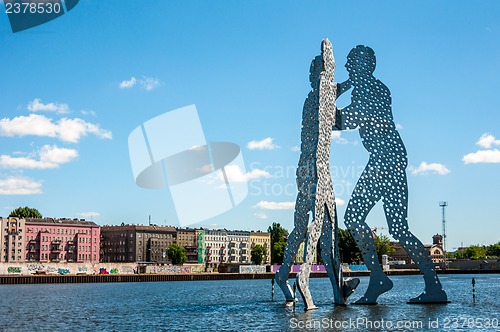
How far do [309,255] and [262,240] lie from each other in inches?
5298

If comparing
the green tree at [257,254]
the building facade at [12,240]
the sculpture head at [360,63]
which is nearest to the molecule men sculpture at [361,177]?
the sculpture head at [360,63]

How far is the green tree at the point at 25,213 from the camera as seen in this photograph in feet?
430

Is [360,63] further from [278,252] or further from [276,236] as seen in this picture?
[276,236]

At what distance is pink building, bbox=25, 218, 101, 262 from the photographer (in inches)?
4845

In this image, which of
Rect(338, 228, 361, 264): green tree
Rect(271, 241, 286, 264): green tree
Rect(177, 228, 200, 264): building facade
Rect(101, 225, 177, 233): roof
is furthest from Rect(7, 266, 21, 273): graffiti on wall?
Rect(271, 241, 286, 264): green tree

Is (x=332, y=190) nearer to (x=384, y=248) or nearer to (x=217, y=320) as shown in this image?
(x=217, y=320)

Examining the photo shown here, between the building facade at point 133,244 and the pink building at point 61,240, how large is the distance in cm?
979

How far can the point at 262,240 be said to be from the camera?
166 metres

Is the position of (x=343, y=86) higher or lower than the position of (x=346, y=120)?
higher

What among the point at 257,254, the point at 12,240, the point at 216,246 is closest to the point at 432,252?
the point at 257,254

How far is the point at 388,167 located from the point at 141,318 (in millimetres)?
14292

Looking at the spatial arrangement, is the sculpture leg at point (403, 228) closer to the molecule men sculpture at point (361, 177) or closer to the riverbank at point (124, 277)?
the molecule men sculpture at point (361, 177)

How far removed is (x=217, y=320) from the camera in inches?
1266

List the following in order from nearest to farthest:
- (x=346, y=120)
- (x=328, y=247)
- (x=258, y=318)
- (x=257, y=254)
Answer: (x=258, y=318) → (x=328, y=247) → (x=346, y=120) → (x=257, y=254)
